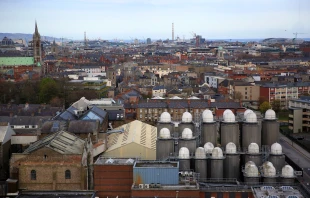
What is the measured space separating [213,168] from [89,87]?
4148cm

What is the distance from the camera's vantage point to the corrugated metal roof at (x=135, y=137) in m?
29.2

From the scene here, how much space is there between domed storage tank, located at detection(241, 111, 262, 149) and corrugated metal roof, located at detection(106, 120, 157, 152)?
5.84 m

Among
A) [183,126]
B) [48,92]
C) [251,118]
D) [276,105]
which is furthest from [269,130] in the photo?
[48,92]

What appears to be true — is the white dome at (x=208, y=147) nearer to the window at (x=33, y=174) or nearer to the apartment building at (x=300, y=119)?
the window at (x=33, y=174)

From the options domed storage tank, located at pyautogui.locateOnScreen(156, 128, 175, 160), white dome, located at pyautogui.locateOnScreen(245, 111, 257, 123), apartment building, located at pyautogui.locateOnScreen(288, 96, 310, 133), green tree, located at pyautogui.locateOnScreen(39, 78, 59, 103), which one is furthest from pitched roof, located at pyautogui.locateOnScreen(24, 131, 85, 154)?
green tree, located at pyautogui.locateOnScreen(39, 78, 59, 103)

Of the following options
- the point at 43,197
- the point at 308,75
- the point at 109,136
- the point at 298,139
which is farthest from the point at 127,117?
the point at 308,75

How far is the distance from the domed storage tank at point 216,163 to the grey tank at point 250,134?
8.49 feet

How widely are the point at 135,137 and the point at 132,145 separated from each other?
1.44 metres

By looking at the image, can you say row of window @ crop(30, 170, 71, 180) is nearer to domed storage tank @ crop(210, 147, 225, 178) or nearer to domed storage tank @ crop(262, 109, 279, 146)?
domed storage tank @ crop(210, 147, 225, 178)

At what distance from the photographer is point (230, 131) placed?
25203 mm

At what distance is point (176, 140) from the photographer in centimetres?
2480

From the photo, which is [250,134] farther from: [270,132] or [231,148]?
[231,148]

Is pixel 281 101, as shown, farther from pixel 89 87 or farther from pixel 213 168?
Answer: pixel 213 168

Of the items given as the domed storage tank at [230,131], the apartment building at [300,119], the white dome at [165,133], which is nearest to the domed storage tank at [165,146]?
the white dome at [165,133]
